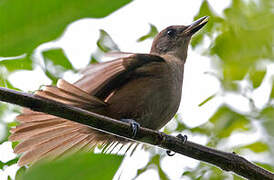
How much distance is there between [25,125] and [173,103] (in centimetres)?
143

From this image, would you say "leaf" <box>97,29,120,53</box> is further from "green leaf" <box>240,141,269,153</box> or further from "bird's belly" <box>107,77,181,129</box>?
"green leaf" <box>240,141,269,153</box>

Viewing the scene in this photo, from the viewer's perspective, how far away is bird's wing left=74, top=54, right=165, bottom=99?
9.40 feet

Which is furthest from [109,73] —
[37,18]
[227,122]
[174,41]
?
[37,18]

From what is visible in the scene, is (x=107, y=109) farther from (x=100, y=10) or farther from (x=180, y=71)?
(x=100, y=10)

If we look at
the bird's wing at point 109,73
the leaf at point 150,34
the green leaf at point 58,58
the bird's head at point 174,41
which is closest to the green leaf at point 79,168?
the green leaf at point 58,58

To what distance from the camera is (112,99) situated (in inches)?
141

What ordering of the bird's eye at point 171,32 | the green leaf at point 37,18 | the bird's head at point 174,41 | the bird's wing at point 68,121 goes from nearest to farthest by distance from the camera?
1. the green leaf at point 37,18
2. the bird's wing at point 68,121
3. the bird's head at point 174,41
4. the bird's eye at point 171,32

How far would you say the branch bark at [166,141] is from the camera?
73.6 inches

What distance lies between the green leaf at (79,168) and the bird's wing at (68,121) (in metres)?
1.21

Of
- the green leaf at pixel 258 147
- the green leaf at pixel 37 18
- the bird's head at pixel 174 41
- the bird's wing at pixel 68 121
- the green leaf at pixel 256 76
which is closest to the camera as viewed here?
the green leaf at pixel 37 18

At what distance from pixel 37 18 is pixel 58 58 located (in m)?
1.23

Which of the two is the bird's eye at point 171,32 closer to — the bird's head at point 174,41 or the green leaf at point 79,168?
the bird's head at point 174,41

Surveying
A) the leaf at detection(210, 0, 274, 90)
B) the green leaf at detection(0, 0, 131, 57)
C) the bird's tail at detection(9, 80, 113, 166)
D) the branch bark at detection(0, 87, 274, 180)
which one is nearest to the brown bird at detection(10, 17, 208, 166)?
the bird's tail at detection(9, 80, 113, 166)

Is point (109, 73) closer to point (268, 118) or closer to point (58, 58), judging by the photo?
point (58, 58)
